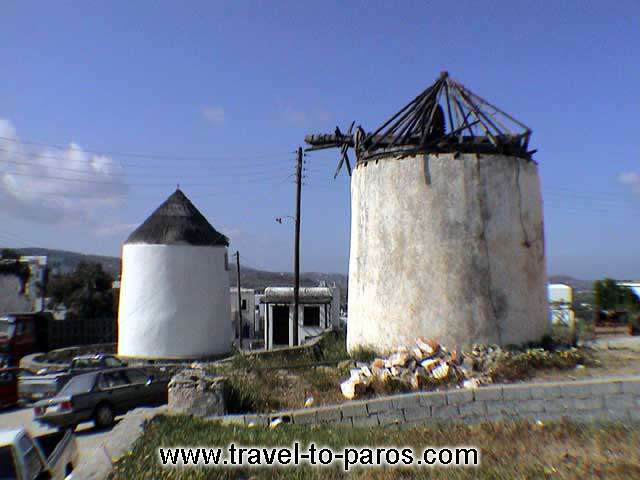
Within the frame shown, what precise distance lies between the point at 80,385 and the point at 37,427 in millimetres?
2007

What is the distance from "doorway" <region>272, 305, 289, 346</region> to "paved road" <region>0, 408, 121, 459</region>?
24.0 m

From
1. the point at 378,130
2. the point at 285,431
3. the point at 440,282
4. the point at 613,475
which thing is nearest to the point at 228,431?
the point at 285,431

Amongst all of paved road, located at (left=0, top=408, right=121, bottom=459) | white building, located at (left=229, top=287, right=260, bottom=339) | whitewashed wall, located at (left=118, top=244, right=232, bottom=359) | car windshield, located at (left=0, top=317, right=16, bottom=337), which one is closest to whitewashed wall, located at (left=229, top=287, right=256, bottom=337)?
white building, located at (left=229, top=287, right=260, bottom=339)

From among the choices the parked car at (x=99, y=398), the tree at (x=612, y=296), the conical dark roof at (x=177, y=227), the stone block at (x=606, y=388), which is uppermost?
the conical dark roof at (x=177, y=227)

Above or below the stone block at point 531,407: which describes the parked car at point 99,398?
below

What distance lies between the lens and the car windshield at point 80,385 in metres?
14.3

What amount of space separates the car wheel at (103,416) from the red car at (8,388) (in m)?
5.76

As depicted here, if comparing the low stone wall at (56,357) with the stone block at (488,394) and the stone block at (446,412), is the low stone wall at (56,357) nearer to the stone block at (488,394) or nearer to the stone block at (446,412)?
the stone block at (446,412)

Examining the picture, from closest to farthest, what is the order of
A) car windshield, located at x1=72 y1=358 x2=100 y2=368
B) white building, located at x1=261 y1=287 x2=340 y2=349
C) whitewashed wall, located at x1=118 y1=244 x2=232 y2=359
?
1. car windshield, located at x1=72 y1=358 x2=100 y2=368
2. whitewashed wall, located at x1=118 y1=244 x2=232 y2=359
3. white building, located at x1=261 y1=287 x2=340 y2=349

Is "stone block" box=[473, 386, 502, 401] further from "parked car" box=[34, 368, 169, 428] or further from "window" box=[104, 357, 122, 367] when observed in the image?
"window" box=[104, 357, 122, 367]

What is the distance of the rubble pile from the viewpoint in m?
10.4

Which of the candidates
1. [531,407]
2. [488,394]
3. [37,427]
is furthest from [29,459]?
[37,427]

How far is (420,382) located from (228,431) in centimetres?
376

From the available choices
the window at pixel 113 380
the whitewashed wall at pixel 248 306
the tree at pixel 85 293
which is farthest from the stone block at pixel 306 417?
the whitewashed wall at pixel 248 306
